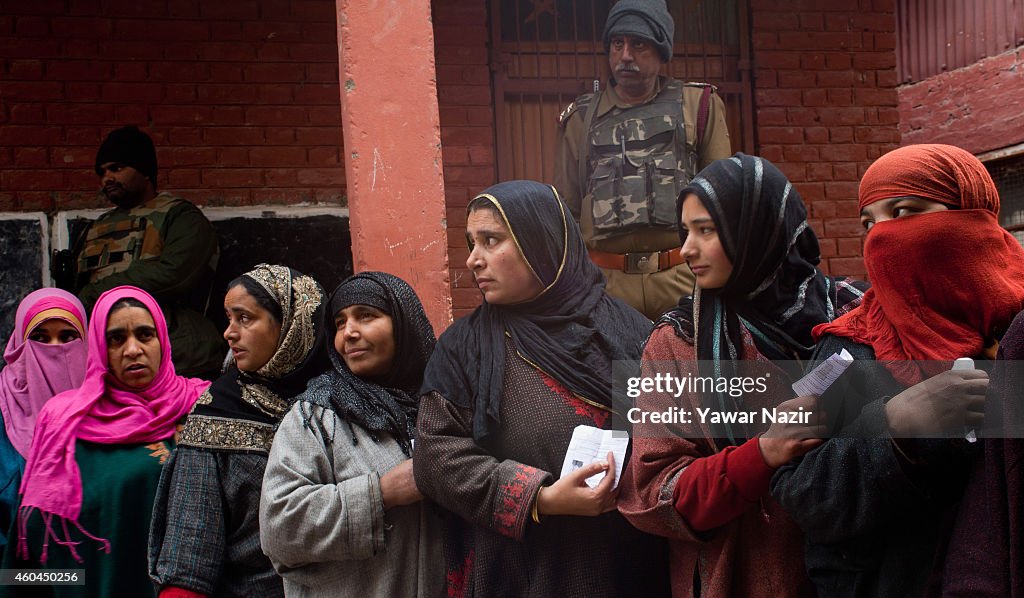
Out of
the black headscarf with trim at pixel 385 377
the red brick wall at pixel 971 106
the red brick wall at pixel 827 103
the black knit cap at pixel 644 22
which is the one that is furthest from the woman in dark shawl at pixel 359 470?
the red brick wall at pixel 971 106

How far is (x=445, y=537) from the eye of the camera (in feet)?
8.85

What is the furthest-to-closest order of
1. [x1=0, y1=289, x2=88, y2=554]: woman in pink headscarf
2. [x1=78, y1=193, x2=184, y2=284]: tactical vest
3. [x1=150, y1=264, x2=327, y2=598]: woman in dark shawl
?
[x1=78, y1=193, x2=184, y2=284]: tactical vest, [x1=0, y1=289, x2=88, y2=554]: woman in pink headscarf, [x1=150, y1=264, x2=327, y2=598]: woman in dark shawl

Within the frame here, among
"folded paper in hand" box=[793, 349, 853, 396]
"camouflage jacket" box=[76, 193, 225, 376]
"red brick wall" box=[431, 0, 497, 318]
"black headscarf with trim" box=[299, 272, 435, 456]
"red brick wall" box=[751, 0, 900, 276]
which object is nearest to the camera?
"folded paper in hand" box=[793, 349, 853, 396]

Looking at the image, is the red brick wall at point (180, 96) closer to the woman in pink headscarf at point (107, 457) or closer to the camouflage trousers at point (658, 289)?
the woman in pink headscarf at point (107, 457)

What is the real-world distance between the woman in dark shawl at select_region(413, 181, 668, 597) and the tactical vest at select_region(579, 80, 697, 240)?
136 centimetres

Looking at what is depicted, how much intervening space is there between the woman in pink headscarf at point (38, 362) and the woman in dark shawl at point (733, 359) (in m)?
2.47

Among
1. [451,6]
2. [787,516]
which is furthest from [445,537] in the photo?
[451,6]

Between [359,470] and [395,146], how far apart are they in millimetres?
1177

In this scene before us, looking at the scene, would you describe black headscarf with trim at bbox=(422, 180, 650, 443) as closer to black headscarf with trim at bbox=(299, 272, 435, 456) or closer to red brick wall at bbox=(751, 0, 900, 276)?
black headscarf with trim at bbox=(299, 272, 435, 456)

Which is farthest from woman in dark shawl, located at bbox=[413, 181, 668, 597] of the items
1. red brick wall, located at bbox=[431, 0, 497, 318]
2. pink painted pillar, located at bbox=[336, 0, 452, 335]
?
red brick wall, located at bbox=[431, 0, 497, 318]

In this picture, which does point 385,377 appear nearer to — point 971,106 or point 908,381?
point 908,381

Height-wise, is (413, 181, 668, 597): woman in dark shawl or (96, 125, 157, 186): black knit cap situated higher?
(96, 125, 157, 186): black knit cap

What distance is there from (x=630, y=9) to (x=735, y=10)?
181 centimetres

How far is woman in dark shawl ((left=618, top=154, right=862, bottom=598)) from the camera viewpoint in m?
2.27
